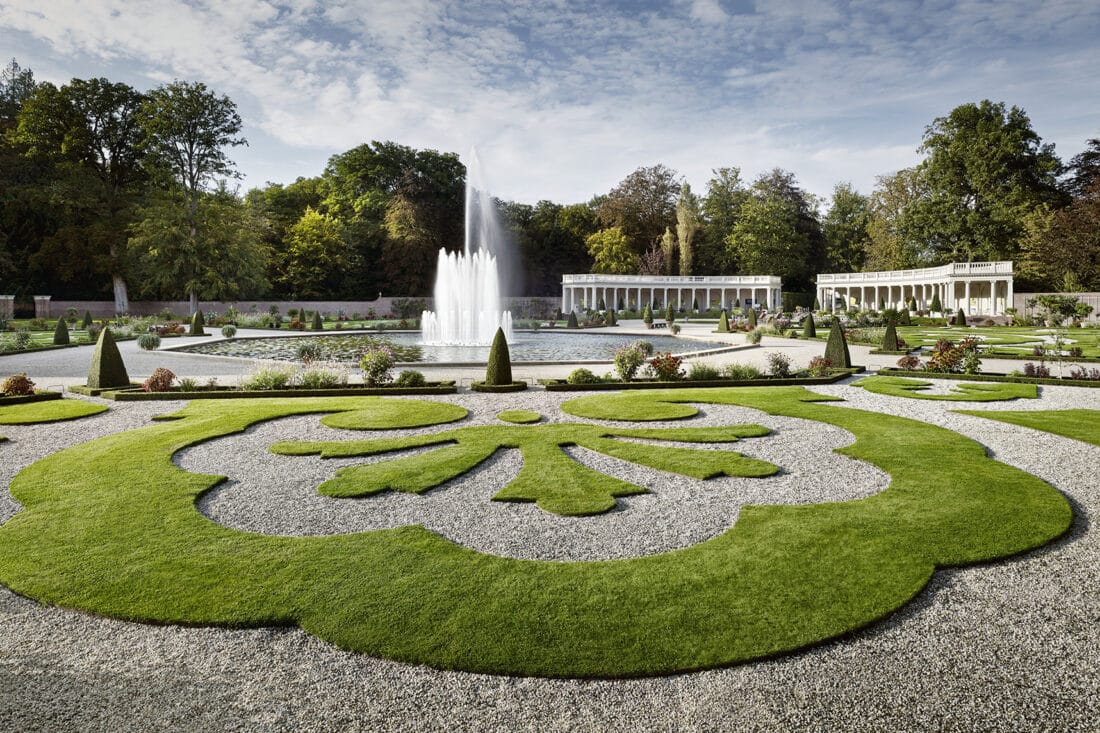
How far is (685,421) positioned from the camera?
1483cm

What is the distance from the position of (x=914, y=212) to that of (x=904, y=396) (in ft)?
216

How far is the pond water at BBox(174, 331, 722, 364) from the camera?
30.3 m

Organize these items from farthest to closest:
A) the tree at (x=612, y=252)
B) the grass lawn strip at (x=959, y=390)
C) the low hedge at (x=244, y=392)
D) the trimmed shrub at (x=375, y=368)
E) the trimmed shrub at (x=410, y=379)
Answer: the tree at (x=612, y=252) → the trimmed shrub at (x=375, y=368) → the trimmed shrub at (x=410, y=379) → the low hedge at (x=244, y=392) → the grass lawn strip at (x=959, y=390)

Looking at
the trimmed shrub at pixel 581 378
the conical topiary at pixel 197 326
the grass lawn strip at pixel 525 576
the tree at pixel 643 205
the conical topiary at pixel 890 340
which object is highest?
the tree at pixel 643 205

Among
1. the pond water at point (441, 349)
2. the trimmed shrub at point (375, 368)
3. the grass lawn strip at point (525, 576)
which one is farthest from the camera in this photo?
the pond water at point (441, 349)

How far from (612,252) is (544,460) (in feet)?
258

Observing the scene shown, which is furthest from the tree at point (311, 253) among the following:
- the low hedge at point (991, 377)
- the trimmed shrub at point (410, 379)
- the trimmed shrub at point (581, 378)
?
the low hedge at point (991, 377)

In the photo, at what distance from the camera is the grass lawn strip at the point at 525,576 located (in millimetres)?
5406

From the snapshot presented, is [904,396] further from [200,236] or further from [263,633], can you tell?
[200,236]

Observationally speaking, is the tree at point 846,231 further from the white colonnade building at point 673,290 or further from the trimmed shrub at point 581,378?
the trimmed shrub at point 581,378

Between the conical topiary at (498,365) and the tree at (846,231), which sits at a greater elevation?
the tree at (846,231)

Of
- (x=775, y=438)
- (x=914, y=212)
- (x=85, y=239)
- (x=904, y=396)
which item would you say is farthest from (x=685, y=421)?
(x=914, y=212)

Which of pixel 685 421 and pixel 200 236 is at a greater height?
pixel 200 236

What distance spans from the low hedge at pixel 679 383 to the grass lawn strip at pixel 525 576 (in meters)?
10.5
